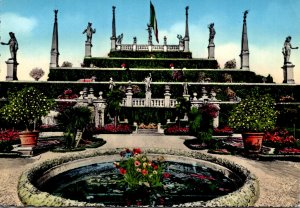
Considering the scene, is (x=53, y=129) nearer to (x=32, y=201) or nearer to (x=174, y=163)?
(x=174, y=163)

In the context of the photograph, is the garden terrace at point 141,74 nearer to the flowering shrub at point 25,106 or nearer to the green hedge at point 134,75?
the green hedge at point 134,75

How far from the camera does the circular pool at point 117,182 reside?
6.67 meters

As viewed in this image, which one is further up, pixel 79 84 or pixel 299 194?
pixel 79 84

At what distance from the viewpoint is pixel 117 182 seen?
31.5ft

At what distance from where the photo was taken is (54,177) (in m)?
10.1

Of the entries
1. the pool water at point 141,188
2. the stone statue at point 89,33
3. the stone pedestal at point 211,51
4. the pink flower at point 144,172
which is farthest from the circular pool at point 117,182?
the stone statue at point 89,33

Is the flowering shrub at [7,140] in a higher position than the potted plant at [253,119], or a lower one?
lower

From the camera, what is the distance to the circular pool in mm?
6671

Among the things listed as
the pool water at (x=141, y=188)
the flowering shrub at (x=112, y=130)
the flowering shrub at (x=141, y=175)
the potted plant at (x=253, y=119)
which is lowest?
the pool water at (x=141, y=188)

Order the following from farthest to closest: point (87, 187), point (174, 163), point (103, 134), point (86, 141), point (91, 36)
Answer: point (91, 36)
point (103, 134)
point (86, 141)
point (174, 163)
point (87, 187)

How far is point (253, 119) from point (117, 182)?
7643 millimetres

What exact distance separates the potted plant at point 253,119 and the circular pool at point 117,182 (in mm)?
3125

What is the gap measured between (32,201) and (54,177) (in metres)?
3.79

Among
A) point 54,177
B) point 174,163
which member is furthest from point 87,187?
point 174,163
